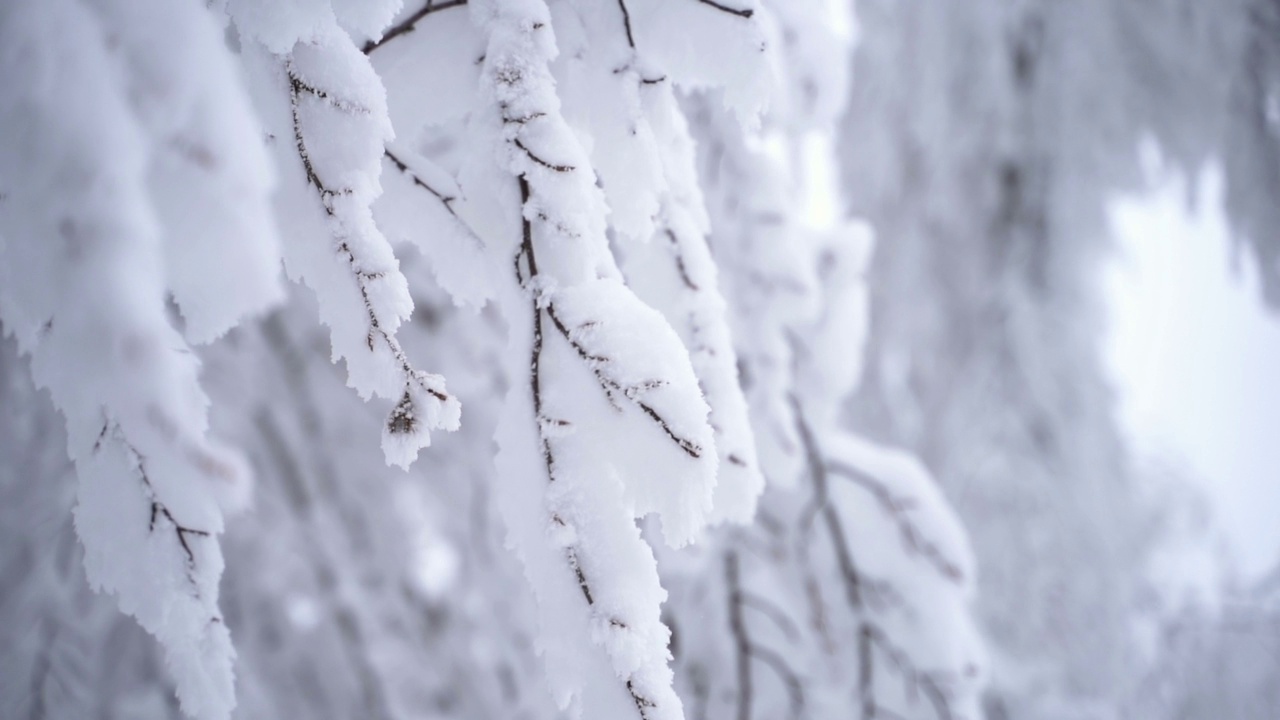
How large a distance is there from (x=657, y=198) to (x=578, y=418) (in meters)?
0.20

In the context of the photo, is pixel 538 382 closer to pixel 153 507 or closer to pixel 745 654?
pixel 153 507

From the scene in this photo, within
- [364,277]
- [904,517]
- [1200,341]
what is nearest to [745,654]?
[904,517]

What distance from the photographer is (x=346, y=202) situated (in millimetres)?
373

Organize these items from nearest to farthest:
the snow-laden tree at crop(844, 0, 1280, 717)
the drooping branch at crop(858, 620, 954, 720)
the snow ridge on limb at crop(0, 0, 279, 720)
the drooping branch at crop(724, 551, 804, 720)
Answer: the snow ridge on limb at crop(0, 0, 279, 720)
the drooping branch at crop(724, 551, 804, 720)
the drooping branch at crop(858, 620, 954, 720)
the snow-laden tree at crop(844, 0, 1280, 717)

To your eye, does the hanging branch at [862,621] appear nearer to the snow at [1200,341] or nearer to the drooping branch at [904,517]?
the drooping branch at [904,517]

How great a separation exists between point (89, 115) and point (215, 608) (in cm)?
29

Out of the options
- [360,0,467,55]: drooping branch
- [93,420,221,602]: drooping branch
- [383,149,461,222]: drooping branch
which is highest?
[360,0,467,55]: drooping branch

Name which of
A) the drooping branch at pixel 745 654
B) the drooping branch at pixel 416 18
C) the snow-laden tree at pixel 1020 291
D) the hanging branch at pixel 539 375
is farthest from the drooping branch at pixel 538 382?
the snow-laden tree at pixel 1020 291

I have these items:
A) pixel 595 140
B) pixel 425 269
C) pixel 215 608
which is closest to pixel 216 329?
pixel 215 608

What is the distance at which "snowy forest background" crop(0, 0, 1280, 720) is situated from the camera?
37 centimetres

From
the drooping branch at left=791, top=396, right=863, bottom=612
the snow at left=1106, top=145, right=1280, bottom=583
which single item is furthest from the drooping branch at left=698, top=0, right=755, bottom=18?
the snow at left=1106, top=145, right=1280, bottom=583

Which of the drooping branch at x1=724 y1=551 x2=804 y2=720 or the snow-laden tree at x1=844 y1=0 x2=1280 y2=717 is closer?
the drooping branch at x1=724 y1=551 x2=804 y2=720

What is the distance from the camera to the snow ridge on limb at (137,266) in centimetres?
34

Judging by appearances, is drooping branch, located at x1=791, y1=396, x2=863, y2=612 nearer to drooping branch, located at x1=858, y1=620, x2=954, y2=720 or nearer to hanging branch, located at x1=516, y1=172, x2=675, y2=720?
drooping branch, located at x1=858, y1=620, x2=954, y2=720
